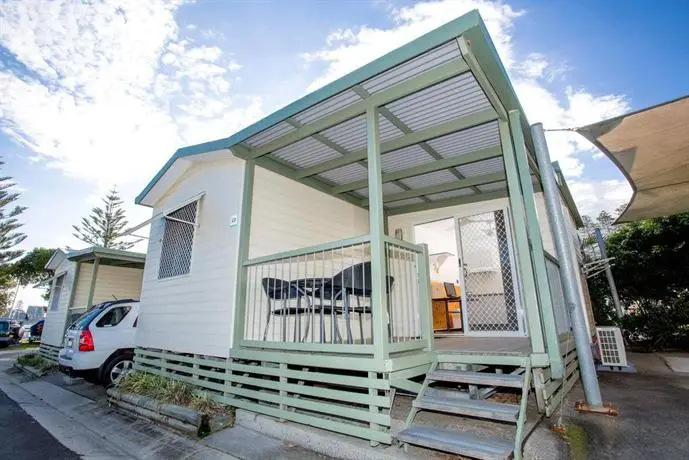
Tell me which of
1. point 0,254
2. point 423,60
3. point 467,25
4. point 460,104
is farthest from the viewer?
point 0,254

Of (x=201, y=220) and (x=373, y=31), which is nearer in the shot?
(x=373, y=31)

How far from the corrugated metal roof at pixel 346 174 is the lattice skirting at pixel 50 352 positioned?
877 cm

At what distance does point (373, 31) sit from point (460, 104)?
1.99 metres

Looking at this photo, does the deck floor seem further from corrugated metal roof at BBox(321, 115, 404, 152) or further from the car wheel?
the car wheel

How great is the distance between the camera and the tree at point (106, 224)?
25.8 m

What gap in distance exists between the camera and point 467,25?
89.0 inches

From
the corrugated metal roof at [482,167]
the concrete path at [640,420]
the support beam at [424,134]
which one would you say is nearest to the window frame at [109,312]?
the support beam at [424,134]

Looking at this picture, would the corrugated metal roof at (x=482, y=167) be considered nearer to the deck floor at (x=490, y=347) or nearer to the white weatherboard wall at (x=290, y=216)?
the white weatherboard wall at (x=290, y=216)

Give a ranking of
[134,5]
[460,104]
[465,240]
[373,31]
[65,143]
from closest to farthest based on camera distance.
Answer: [460,104] → [373,31] → [134,5] → [465,240] → [65,143]

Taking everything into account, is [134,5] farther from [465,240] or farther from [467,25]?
[465,240]

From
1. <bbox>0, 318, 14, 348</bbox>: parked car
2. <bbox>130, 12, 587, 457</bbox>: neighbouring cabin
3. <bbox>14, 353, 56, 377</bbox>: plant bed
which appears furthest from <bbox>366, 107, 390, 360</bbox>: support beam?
<bbox>0, 318, 14, 348</bbox>: parked car

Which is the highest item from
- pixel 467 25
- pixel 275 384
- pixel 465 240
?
pixel 467 25

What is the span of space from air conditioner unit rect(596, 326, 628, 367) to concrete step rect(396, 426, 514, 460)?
4.44 m

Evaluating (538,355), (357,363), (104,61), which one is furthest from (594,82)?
(104,61)
